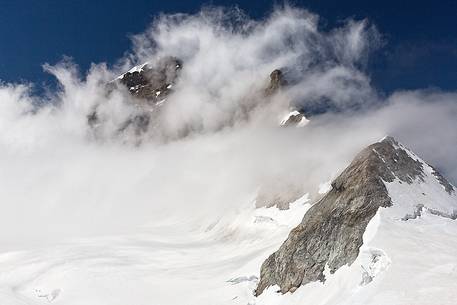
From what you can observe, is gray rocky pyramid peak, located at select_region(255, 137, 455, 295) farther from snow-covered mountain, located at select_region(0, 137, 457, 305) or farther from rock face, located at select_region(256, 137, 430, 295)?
snow-covered mountain, located at select_region(0, 137, 457, 305)

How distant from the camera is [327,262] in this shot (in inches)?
1826

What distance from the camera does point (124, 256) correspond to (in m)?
103

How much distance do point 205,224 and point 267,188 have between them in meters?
19.0

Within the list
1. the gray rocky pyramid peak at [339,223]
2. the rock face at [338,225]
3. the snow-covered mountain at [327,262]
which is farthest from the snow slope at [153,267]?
the gray rocky pyramid peak at [339,223]

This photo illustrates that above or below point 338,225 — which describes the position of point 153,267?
above

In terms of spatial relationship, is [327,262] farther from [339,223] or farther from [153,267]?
[153,267]

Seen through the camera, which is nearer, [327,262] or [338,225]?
[327,262]

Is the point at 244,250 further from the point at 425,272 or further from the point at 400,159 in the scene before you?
the point at 425,272

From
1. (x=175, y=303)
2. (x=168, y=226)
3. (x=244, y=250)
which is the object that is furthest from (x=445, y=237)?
(x=168, y=226)

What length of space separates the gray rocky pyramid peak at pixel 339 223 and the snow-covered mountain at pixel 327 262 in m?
0.11

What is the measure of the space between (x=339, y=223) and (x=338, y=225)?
0.17m

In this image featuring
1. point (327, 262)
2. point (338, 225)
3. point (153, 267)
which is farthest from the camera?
point (153, 267)

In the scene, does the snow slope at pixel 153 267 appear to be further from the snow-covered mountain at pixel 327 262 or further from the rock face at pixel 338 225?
the rock face at pixel 338 225

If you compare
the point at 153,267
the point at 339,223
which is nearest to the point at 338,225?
the point at 339,223
